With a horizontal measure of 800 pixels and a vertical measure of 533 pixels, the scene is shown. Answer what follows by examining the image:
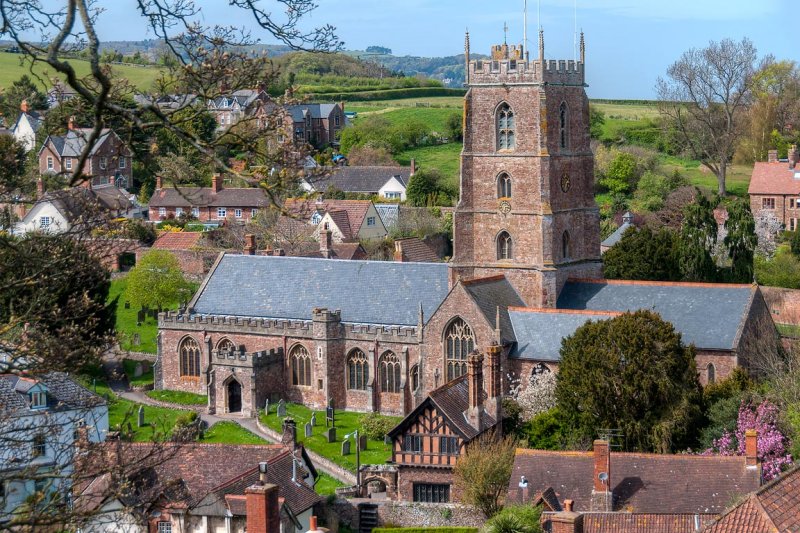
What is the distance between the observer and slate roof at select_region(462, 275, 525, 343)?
51.0 metres

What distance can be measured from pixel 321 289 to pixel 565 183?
11217 mm

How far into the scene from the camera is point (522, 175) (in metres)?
53.4

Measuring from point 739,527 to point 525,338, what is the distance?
1140 inches

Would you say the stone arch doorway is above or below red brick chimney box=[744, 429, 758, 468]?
below

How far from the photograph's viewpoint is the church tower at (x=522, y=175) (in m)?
52.9

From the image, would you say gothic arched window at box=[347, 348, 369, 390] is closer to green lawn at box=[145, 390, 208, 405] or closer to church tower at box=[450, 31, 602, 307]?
church tower at box=[450, 31, 602, 307]

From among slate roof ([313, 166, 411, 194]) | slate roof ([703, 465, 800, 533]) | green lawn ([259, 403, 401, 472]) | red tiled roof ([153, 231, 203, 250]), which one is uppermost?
slate roof ([313, 166, 411, 194])

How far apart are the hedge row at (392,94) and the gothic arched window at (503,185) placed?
83.9 metres

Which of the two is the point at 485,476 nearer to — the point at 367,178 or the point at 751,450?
the point at 751,450

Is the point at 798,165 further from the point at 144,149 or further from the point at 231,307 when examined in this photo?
the point at 144,149

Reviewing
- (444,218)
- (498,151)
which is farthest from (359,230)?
(498,151)

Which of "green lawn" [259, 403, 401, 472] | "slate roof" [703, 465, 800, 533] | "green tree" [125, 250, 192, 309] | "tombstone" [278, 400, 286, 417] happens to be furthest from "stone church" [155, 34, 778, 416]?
"slate roof" [703, 465, 800, 533]

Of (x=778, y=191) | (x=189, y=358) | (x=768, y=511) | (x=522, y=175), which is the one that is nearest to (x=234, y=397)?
(x=189, y=358)

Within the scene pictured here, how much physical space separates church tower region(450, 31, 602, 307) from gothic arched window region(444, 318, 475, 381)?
3224 mm
